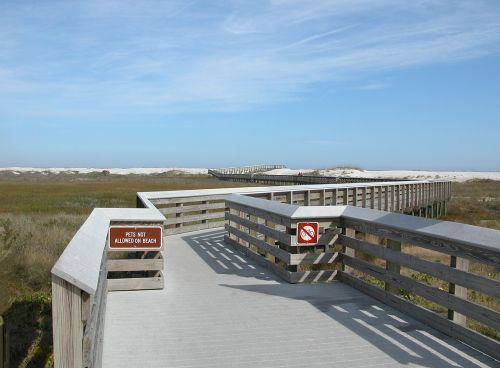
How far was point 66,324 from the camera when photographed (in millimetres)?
3184

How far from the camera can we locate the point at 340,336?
18.8 feet

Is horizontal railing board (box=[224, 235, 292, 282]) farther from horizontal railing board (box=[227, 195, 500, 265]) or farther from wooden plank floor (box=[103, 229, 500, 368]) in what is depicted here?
horizontal railing board (box=[227, 195, 500, 265])

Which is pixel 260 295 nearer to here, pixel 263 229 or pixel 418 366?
pixel 263 229

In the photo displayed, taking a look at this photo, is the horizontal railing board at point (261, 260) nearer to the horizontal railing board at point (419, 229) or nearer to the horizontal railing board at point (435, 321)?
the horizontal railing board at point (419, 229)

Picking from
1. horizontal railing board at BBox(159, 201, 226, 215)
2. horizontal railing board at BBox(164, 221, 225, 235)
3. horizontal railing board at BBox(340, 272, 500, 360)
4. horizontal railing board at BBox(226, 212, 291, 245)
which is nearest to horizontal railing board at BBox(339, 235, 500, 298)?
horizontal railing board at BBox(340, 272, 500, 360)

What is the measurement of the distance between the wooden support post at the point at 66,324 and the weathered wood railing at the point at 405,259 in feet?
11.6

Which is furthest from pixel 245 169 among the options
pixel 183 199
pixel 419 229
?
pixel 419 229

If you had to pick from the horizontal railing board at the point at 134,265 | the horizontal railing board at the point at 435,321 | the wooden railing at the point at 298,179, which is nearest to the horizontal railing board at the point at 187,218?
the horizontal railing board at the point at 134,265

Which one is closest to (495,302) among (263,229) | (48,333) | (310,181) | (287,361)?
(263,229)

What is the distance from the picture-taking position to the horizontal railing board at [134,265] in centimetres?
778

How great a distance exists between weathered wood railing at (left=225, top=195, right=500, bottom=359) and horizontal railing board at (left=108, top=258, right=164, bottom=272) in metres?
1.93

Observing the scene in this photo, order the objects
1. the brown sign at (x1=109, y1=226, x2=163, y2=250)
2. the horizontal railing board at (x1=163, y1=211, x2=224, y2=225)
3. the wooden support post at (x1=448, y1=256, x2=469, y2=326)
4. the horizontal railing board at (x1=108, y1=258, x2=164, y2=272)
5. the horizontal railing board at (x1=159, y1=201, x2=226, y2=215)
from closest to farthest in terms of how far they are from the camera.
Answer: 1. the wooden support post at (x1=448, y1=256, x2=469, y2=326)
2. the horizontal railing board at (x1=108, y1=258, x2=164, y2=272)
3. the brown sign at (x1=109, y1=226, x2=163, y2=250)
4. the horizontal railing board at (x1=163, y1=211, x2=224, y2=225)
5. the horizontal railing board at (x1=159, y1=201, x2=226, y2=215)

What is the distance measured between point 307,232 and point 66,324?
5353 mm

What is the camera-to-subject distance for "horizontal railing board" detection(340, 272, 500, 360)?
5.12 meters
